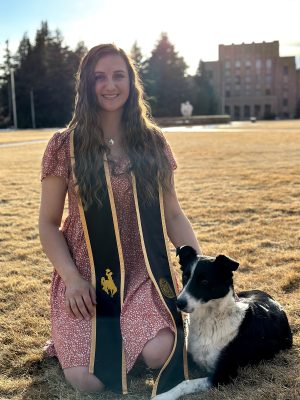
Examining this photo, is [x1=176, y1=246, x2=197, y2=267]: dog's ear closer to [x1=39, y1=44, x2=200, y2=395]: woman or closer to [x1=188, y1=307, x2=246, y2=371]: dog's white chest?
[x1=39, y1=44, x2=200, y2=395]: woman

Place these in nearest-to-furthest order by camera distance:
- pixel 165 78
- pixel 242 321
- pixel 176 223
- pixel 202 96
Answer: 1. pixel 242 321
2. pixel 176 223
3. pixel 165 78
4. pixel 202 96

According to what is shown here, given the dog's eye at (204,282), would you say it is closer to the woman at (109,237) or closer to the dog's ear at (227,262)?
the dog's ear at (227,262)

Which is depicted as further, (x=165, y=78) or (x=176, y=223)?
(x=165, y=78)

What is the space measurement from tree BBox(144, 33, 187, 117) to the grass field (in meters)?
47.8

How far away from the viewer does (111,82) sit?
9.19 ft

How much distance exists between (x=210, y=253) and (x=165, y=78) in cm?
5506

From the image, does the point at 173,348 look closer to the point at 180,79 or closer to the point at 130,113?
the point at 130,113

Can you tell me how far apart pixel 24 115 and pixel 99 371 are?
56.3 m

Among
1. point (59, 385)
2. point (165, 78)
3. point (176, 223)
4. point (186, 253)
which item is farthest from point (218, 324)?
point (165, 78)

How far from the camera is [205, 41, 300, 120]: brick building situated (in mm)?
78688

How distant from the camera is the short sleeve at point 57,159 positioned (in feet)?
9.25

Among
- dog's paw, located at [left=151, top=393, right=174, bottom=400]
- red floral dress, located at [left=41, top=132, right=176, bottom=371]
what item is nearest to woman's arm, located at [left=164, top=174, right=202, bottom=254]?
red floral dress, located at [left=41, top=132, right=176, bottom=371]

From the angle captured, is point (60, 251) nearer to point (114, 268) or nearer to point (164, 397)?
point (114, 268)

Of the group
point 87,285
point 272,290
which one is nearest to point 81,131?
point 87,285
